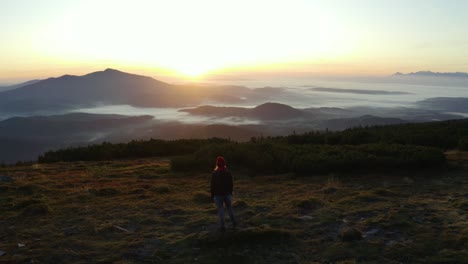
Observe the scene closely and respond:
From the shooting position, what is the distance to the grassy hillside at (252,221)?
7.14 meters

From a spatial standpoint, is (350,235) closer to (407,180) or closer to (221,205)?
(221,205)

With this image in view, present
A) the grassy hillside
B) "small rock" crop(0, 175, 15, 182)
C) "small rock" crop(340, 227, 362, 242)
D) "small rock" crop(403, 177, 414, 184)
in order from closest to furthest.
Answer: the grassy hillside
"small rock" crop(340, 227, 362, 242)
"small rock" crop(403, 177, 414, 184)
"small rock" crop(0, 175, 15, 182)

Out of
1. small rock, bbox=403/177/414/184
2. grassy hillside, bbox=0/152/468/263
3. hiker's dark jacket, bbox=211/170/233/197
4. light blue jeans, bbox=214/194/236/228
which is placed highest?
hiker's dark jacket, bbox=211/170/233/197

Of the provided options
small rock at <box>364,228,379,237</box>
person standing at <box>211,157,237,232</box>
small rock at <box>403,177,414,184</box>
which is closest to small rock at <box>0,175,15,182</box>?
person standing at <box>211,157,237,232</box>

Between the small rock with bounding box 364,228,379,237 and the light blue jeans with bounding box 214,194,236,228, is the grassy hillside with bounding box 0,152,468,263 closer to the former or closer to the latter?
the small rock with bounding box 364,228,379,237

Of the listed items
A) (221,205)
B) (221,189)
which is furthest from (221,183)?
(221,205)

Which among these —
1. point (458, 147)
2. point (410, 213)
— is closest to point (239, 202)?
point (410, 213)

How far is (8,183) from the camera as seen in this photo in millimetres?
14102

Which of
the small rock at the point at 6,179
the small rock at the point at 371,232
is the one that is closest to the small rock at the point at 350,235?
the small rock at the point at 371,232

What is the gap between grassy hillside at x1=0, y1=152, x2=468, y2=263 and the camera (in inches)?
281

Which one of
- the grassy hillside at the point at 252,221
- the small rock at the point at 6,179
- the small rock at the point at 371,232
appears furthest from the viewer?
the small rock at the point at 6,179

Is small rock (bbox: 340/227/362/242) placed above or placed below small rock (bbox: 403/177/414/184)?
below

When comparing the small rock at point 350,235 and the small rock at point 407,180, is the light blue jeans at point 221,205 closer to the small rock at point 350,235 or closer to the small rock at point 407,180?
the small rock at point 350,235

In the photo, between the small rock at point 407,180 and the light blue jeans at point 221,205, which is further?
the small rock at point 407,180
